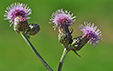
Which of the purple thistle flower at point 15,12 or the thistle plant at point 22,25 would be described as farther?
the purple thistle flower at point 15,12

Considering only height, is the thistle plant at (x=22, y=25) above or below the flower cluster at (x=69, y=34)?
above

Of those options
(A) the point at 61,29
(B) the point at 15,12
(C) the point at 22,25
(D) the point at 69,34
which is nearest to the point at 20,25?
(C) the point at 22,25

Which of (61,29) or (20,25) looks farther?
(61,29)

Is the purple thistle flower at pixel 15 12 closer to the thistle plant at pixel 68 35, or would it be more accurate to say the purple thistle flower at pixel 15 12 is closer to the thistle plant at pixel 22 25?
the thistle plant at pixel 22 25

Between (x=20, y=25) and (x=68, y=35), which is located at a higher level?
(x=20, y=25)

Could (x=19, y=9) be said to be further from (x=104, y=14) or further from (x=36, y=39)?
(x=104, y=14)

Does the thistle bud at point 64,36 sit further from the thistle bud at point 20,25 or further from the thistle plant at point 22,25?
the thistle bud at point 20,25

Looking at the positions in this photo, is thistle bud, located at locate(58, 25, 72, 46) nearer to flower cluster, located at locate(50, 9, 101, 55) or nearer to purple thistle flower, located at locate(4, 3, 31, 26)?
flower cluster, located at locate(50, 9, 101, 55)

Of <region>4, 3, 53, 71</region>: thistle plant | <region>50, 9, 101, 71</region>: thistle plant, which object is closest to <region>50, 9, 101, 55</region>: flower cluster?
<region>50, 9, 101, 71</region>: thistle plant

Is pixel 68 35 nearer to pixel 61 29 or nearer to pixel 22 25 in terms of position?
pixel 61 29

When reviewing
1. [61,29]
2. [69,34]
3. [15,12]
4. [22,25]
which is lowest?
[69,34]

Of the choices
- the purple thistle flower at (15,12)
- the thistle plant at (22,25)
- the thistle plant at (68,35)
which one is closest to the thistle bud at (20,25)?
the thistle plant at (22,25)

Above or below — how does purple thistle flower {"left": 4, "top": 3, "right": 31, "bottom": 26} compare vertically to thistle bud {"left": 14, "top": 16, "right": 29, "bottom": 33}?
above
